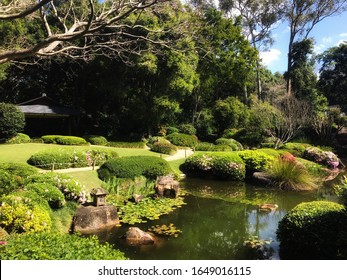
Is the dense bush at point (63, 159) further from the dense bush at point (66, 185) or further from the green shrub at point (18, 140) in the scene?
the green shrub at point (18, 140)

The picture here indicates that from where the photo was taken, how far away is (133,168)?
1294cm

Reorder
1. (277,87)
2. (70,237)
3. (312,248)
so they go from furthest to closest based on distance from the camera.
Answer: (277,87)
(312,248)
(70,237)

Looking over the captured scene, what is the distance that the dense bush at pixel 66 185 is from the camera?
880cm

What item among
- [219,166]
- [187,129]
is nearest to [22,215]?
[219,166]

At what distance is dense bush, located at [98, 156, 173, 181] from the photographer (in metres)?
12.5

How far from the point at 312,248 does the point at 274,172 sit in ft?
25.9

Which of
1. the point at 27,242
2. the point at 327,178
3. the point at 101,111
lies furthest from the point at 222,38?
the point at 27,242

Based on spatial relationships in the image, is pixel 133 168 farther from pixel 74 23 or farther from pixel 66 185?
pixel 74 23

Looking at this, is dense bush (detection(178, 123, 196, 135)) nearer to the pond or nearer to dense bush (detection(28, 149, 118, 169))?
dense bush (detection(28, 149, 118, 169))

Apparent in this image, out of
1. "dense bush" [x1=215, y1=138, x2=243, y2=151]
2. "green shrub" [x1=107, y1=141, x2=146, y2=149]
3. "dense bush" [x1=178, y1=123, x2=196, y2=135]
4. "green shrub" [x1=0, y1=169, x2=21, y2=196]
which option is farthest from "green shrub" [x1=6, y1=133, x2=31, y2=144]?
"dense bush" [x1=215, y1=138, x2=243, y2=151]

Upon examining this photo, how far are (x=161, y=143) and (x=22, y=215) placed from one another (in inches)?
634

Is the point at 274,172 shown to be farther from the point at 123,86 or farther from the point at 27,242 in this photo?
the point at 123,86

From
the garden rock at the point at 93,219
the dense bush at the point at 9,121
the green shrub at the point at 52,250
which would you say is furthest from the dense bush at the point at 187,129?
the green shrub at the point at 52,250

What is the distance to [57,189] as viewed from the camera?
330 inches
